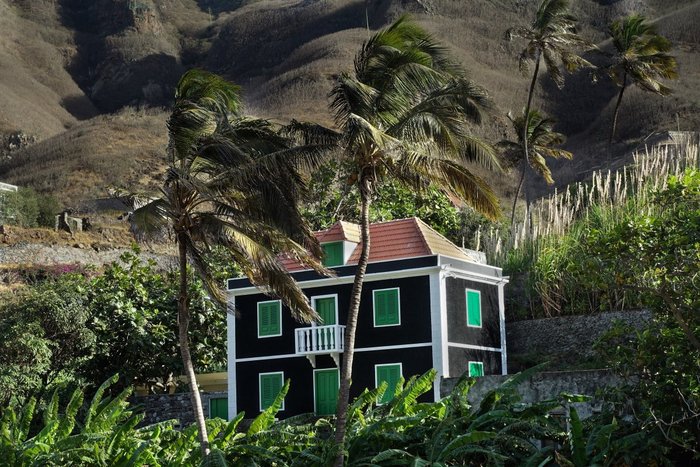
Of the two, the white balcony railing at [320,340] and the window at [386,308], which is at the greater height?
the window at [386,308]

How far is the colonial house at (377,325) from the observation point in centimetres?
2988

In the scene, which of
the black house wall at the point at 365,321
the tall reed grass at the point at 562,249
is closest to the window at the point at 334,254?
the black house wall at the point at 365,321

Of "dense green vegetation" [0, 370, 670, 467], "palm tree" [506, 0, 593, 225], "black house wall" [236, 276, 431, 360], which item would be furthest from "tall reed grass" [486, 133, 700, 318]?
"dense green vegetation" [0, 370, 670, 467]

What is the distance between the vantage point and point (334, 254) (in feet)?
105

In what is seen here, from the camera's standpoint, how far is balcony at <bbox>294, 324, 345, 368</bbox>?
30.3 metres

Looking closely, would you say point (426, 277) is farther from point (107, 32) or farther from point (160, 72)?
point (107, 32)

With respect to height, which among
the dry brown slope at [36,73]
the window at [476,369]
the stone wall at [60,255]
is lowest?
the window at [476,369]

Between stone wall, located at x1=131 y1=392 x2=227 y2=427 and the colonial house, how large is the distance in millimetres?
2101

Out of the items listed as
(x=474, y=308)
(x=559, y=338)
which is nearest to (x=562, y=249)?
(x=559, y=338)

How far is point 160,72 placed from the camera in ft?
390

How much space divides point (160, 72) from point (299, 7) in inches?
629

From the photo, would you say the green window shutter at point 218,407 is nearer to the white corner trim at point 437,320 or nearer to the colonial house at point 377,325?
the colonial house at point 377,325

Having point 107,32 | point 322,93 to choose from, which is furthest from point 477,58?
A: point 107,32

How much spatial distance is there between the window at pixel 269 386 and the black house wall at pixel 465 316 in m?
4.89
